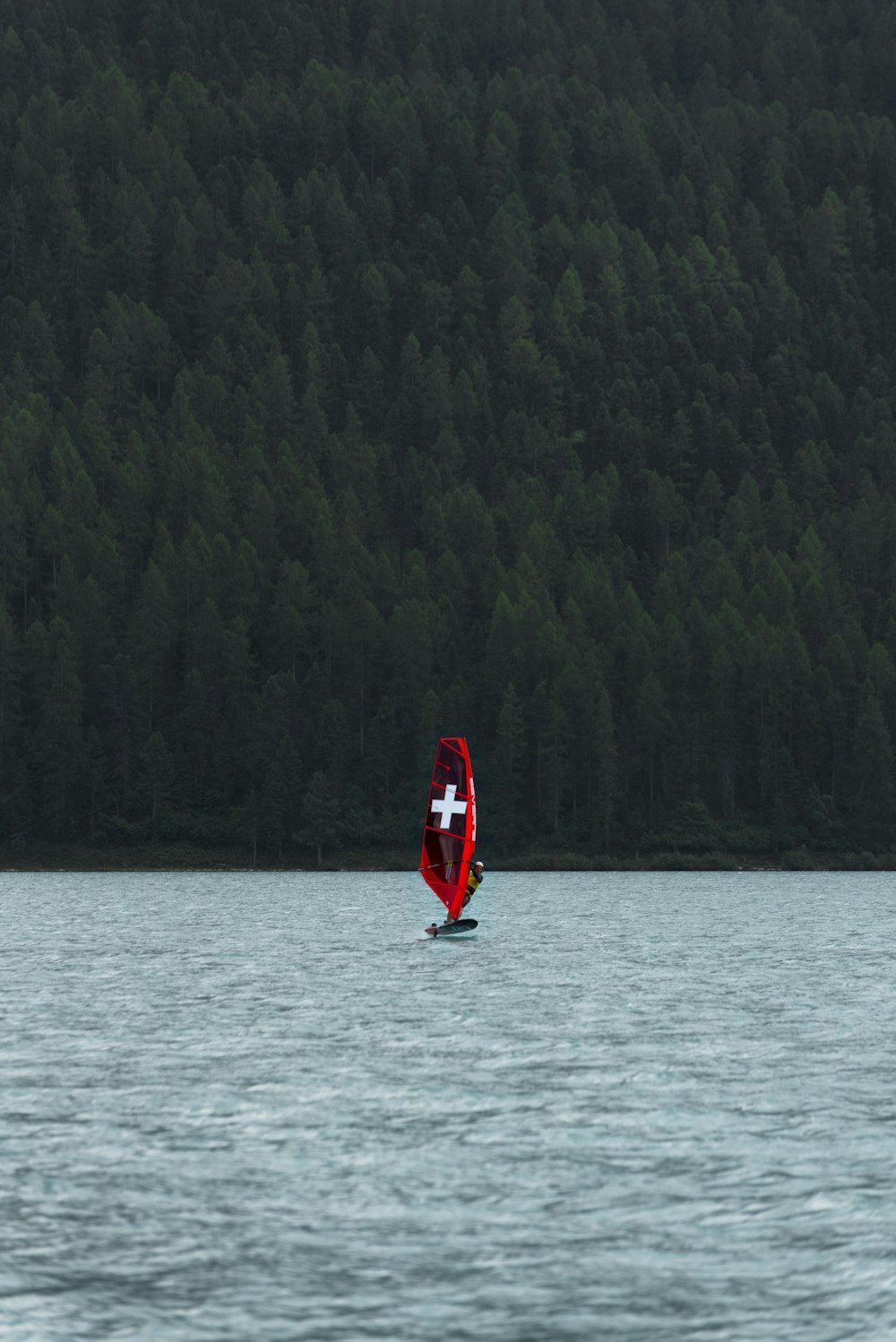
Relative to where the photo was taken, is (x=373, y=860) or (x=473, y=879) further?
(x=373, y=860)

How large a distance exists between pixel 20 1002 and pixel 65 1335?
36608mm

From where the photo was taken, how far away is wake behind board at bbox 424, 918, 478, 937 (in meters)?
85.2

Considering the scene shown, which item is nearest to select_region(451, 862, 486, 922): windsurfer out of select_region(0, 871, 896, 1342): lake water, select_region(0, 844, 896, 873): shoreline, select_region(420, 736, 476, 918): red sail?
select_region(420, 736, 476, 918): red sail

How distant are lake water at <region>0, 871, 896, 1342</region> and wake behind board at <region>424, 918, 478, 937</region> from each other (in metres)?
16.5

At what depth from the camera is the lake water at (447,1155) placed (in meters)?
21.5

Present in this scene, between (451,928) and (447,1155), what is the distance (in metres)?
56.9

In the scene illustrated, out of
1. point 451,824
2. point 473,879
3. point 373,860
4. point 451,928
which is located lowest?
point 451,928

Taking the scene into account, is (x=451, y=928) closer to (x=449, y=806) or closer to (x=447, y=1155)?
(x=449, y=806)

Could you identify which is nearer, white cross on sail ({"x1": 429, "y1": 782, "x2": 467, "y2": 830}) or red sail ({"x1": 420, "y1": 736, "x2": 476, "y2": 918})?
red sail ({"x1": 420, "y1": 736, "x2": 476, "y2": 918})

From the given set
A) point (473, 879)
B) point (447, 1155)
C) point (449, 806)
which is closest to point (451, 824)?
point (449, 806)

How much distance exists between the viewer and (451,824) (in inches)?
3452

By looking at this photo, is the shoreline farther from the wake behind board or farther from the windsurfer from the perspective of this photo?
the wake behind board

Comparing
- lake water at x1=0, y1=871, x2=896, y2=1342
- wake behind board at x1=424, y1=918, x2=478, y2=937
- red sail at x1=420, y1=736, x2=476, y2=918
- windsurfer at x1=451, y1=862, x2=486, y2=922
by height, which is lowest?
lake water at x1=0, y1=871, x2=896, y2=1342

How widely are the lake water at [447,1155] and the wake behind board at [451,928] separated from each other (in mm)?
16517
